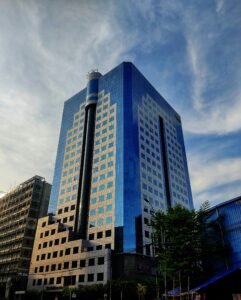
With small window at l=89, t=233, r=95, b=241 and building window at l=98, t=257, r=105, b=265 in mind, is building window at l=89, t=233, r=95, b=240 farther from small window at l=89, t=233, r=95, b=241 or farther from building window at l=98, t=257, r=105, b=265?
building window at l=98, t=257, r=105, b=265

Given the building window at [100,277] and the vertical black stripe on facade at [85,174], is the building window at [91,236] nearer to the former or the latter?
the vertical black stripe on facade at [85,174]

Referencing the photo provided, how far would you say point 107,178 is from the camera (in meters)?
87.8

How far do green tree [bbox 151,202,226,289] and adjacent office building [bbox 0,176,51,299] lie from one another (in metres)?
72.9

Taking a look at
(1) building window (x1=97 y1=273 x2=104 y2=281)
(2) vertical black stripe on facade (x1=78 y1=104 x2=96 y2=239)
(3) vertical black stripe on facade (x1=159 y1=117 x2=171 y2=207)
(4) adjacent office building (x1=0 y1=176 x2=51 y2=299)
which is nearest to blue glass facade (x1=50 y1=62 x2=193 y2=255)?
(3) vertical black stripe on facade (x1=159 y1=117 x2=171 y2=207)

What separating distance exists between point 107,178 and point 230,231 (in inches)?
2199

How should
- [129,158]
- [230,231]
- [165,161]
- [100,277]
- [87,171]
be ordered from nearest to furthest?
[230,231]
[100,277]
[129,158]
[87,171]
[165,161]

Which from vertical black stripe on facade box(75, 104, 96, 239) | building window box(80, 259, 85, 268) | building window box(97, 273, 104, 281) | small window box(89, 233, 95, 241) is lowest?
building window box(97, 273, 104, 281)

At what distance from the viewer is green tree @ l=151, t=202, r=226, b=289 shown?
36531 millimetres

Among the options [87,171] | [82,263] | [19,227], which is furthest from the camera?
[19,227]

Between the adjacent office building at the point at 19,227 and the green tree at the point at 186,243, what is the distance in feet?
239

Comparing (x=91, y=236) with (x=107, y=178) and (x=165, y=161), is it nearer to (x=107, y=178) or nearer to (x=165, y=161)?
(x=107, y=178)

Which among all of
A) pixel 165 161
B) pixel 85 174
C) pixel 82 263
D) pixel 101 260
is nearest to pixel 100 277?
pixel 101 260

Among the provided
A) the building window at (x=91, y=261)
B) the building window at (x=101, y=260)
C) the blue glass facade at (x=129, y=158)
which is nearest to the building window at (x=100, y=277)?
the building window at (x=101, y=260)

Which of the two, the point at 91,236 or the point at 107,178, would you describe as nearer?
the point at 91,236
